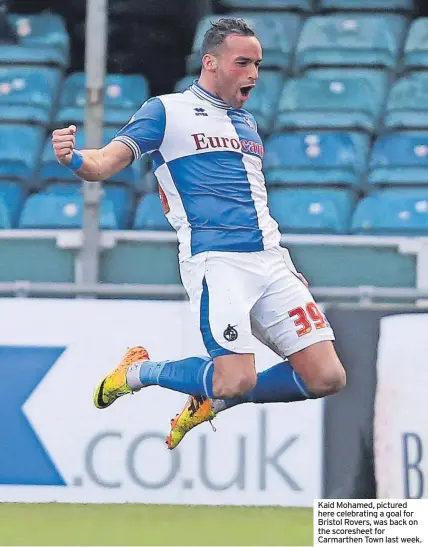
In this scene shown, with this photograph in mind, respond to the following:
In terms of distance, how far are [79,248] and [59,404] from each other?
1.08 metres

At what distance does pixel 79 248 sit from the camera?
8875 millimetres

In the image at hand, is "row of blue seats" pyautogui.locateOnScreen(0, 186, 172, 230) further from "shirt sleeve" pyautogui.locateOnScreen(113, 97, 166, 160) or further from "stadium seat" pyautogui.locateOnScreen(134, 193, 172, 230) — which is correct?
"shirt sleeve" pyautogui.locateOnScreen(113, 97, 166, 160)

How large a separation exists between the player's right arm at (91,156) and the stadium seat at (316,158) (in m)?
4.71

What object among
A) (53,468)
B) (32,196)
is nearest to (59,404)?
(53,468)

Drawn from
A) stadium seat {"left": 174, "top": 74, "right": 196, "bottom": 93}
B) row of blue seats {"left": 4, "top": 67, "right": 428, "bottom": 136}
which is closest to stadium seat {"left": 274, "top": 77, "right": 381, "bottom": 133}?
row of blue seats {"left": 4, "top": 67, "right": 428, "bottom": 136}

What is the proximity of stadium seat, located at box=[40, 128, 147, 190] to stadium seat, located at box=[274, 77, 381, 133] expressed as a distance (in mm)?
1195

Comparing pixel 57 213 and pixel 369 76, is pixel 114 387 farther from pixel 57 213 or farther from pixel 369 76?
pixel 369 76

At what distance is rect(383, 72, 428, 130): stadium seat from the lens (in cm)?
1105

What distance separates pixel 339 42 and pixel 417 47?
2.13 ft

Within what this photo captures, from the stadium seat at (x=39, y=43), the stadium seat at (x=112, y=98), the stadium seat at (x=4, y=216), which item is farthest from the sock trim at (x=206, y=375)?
the stadium seat at (x=39, y=43)

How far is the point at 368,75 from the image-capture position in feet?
37.3

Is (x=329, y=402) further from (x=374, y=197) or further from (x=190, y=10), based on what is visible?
(x=190, y=10)

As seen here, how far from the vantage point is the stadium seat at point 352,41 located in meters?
11.6

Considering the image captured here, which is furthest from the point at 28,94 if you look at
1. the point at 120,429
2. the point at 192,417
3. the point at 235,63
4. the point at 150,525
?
the point at 192,417
